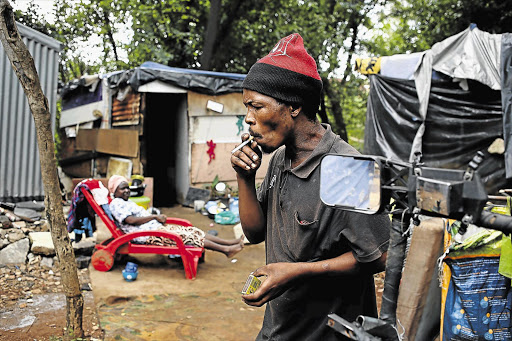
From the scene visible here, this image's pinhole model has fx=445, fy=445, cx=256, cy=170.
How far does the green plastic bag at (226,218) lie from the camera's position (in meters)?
8.89

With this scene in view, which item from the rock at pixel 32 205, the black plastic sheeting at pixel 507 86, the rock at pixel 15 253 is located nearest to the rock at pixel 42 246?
the rock at pixel 15 253

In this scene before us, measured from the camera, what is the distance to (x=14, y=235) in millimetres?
5984

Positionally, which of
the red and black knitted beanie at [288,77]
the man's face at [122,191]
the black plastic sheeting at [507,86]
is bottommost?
the man's face at [122,191]

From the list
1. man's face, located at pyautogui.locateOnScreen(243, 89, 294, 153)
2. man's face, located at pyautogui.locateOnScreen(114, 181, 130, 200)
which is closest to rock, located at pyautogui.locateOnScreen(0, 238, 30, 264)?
man's face, located at pyautogui.locateOnScreen(114, 181, 130, 200)

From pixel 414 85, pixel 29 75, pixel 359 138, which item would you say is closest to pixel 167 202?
pixel 414 85

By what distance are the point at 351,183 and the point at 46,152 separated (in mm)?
2799

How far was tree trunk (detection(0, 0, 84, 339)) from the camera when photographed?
305 centimetres

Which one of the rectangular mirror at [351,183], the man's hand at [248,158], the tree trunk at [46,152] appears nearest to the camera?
the rectangular mirror at [351,183]

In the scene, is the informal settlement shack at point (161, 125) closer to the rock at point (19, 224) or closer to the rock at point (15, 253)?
the rock at point (19, 224)

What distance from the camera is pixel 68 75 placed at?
17.2 metres

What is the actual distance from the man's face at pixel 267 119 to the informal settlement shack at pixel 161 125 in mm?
8087

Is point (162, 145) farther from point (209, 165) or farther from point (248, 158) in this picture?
point (248, 158)

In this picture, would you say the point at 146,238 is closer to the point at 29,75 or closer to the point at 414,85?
the point at 29,75

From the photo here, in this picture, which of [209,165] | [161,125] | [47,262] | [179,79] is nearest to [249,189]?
[47,262]
